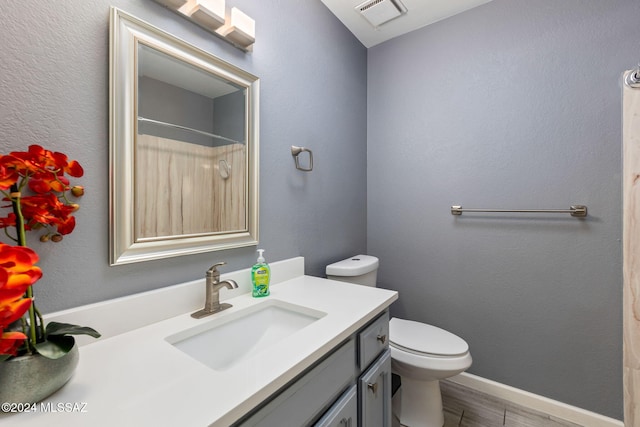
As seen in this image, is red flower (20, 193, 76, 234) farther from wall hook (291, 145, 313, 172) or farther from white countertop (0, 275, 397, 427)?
wall hook (291, 145, 313, 172)

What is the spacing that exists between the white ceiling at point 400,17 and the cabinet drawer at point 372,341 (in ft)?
5.88

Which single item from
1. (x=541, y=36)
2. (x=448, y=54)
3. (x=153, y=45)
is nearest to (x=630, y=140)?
(x=541, y=36)

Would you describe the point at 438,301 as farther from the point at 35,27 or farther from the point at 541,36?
the point at 35,27

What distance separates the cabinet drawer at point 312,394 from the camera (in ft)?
1.93

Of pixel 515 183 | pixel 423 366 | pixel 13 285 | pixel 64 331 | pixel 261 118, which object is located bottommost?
pixel 423 366

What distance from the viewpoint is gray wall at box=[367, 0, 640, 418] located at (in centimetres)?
136

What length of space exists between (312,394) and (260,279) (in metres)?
0.50

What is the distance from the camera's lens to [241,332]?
3.16ft

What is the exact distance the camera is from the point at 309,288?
3.96 feet

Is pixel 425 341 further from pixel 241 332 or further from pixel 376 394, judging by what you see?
pixel 241 332

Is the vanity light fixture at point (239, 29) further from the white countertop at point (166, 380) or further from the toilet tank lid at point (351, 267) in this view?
the toilet tank lid at point (351, 267)

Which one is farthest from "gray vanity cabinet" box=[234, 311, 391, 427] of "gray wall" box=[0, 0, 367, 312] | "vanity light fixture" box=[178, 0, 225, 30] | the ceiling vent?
the ceiling vent

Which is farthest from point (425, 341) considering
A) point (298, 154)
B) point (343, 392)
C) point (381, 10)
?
point (381, 10)

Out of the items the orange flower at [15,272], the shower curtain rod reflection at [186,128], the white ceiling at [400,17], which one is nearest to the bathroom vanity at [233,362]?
the orange flower at [15,272]
